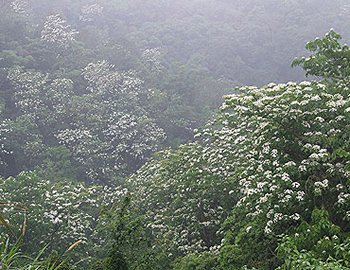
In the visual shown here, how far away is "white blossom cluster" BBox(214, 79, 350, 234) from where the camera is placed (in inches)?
236

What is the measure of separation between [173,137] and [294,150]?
1789 cm

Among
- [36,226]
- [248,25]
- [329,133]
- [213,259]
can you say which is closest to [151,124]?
[36,226]

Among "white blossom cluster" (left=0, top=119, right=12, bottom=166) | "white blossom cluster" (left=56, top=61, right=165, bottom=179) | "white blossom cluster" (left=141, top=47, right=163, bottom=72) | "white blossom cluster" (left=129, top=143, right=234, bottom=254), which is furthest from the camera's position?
"white blossom cluster" (left=141, top=47, right=163, bottom=72)

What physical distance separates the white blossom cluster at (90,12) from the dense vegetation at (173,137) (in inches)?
5.3

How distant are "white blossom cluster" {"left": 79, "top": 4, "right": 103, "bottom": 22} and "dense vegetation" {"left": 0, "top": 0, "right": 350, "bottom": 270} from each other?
0.44 feet

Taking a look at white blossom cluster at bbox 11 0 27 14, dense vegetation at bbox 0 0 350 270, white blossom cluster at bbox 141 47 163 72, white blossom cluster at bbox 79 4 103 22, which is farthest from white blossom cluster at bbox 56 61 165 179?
white blossom cluster at bbox 79 4 103 22

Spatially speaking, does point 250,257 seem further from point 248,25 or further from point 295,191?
point 248,25

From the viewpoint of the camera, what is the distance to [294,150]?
678 centimetres

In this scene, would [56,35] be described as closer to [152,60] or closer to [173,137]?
[152,60]

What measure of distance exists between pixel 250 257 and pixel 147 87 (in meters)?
20.7

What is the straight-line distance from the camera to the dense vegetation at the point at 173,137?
6000 millimetres

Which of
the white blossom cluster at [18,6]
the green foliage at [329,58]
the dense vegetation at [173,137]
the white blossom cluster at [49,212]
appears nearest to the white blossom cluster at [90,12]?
the dense vegetation at [173,137]

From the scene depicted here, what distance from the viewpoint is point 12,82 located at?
77.3ft

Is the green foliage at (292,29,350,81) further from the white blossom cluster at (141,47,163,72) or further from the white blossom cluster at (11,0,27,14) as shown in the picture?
the white blossom cluster at (11,0,27,14)
